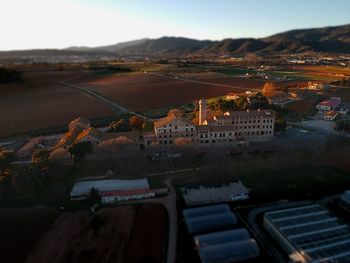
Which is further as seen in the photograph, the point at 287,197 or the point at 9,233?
the point at 287,197

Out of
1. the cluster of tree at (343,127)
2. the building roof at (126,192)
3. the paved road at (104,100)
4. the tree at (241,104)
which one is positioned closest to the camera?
the building roof at (126,192)

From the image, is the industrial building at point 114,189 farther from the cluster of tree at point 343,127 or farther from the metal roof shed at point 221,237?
the cluster of tree at point 343,127

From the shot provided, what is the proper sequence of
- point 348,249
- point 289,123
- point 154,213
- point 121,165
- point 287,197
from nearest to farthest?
point 348,249
point 154,213
point 287,197
point 121,165
point 289,123

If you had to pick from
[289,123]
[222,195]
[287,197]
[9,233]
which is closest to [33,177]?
[9,233]

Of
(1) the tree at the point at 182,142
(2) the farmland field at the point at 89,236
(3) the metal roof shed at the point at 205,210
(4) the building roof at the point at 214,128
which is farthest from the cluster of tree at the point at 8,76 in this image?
(3) the metal roof shed at the point at 205,210

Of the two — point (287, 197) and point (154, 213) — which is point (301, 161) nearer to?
point (287, 197)

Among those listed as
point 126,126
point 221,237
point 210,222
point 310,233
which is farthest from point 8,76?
point 310,233
